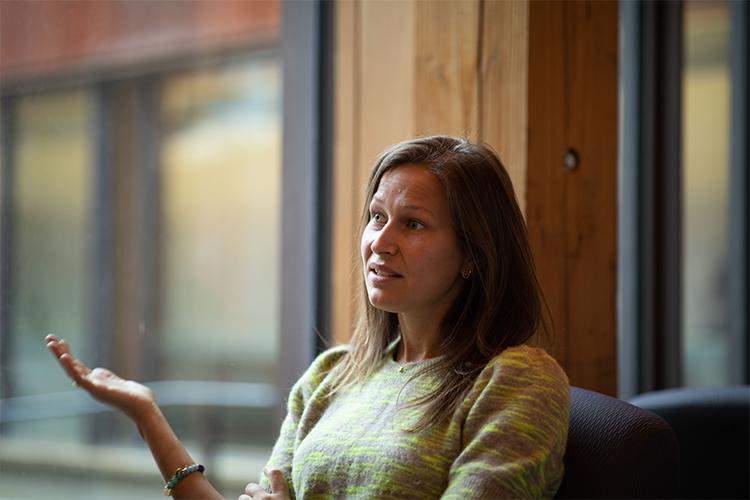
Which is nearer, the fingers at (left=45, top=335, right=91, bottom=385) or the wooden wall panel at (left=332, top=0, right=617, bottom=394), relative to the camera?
the fingers at (left=45, top=335, right=91, bottom=385)

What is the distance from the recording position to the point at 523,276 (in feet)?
5.01

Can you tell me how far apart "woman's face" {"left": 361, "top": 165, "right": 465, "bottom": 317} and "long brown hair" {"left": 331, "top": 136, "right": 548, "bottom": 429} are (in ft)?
0.07

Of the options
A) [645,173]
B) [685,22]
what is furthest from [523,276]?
[685,22]

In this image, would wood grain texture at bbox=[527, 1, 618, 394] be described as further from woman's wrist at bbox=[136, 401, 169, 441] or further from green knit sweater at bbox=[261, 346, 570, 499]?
woman's wrist at bbox=[136, 401, 169, 441]

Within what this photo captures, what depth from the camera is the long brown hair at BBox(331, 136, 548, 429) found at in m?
1.50

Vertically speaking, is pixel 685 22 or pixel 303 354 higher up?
pixel 685 22

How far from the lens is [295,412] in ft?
5.53

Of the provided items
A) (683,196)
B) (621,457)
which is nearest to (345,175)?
(621,457)

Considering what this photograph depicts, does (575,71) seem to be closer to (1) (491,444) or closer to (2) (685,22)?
(1) (491,444)

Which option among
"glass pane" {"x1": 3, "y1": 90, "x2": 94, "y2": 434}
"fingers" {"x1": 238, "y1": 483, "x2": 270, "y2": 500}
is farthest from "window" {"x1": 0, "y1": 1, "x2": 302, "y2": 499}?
"fingers" {"x1": 238, "y1": 483, "x2": 270, "y2": 500}

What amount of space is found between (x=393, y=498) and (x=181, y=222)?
3.67 feet

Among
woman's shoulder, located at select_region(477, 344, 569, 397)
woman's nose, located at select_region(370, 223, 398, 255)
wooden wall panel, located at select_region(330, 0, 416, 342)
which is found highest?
wooden wall panel, located at select_region(330, 0, 416, 342)

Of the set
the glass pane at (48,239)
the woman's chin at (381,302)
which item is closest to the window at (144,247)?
the glass pane at (48,239)

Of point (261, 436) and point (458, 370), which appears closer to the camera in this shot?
point (458, 370)
